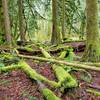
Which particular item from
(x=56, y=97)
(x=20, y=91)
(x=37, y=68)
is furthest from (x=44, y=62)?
(x=56, y=97)

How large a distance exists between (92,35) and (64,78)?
2.75 m

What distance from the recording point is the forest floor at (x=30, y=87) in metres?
5.20

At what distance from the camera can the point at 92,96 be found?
5.36 m

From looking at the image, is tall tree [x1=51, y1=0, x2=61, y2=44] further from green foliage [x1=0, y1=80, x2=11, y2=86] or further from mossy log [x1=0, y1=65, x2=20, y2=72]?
green foliage [x1=0, y1=80, x2=11, y2=86]

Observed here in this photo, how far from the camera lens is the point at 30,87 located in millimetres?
5684

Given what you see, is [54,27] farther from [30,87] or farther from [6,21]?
[30,87]

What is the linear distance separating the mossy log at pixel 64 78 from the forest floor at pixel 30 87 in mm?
130

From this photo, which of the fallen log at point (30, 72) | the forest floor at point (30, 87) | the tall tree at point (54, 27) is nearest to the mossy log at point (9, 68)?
the fallen log at point (30, 72)

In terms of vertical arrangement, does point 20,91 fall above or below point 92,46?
below

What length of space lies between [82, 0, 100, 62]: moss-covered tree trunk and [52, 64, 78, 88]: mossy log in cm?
152

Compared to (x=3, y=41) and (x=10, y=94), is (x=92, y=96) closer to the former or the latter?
(x=10, y=94)

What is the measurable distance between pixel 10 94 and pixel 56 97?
1138 millimetres

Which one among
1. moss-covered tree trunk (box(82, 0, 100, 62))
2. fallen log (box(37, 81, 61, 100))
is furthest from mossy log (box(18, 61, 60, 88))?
moss-covered tree trunk (box(82, 0, 100, 62))

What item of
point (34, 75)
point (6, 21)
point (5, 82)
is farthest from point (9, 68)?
point (6, 21)
